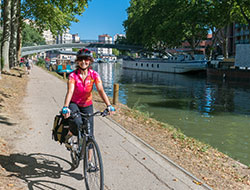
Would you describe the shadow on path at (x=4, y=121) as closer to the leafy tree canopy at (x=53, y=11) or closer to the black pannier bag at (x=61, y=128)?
the black pannier bag at (x=61, y=128)

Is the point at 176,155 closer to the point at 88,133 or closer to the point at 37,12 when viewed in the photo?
the point at 88,133

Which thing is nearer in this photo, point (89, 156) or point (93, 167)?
point (93, 167)

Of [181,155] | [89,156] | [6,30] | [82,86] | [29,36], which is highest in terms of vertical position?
[29,36]

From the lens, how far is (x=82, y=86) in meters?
4.40

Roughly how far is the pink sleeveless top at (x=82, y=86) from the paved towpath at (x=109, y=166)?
116 centimetres

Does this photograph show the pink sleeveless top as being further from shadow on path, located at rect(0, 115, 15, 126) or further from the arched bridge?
the arched bridge

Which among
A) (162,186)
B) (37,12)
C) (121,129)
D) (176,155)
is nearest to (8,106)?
(121,129)

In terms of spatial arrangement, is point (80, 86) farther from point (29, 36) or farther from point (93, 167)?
point (29, 36)

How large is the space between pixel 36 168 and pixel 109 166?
118 cm

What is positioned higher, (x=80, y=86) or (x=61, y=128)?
(x=80, y=86)

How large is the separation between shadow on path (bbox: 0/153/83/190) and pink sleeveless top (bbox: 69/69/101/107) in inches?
45.6

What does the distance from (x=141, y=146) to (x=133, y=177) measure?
1.74 metres

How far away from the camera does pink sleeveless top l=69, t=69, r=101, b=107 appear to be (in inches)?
172

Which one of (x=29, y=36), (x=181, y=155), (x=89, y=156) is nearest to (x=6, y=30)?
(x=181, y=155)
